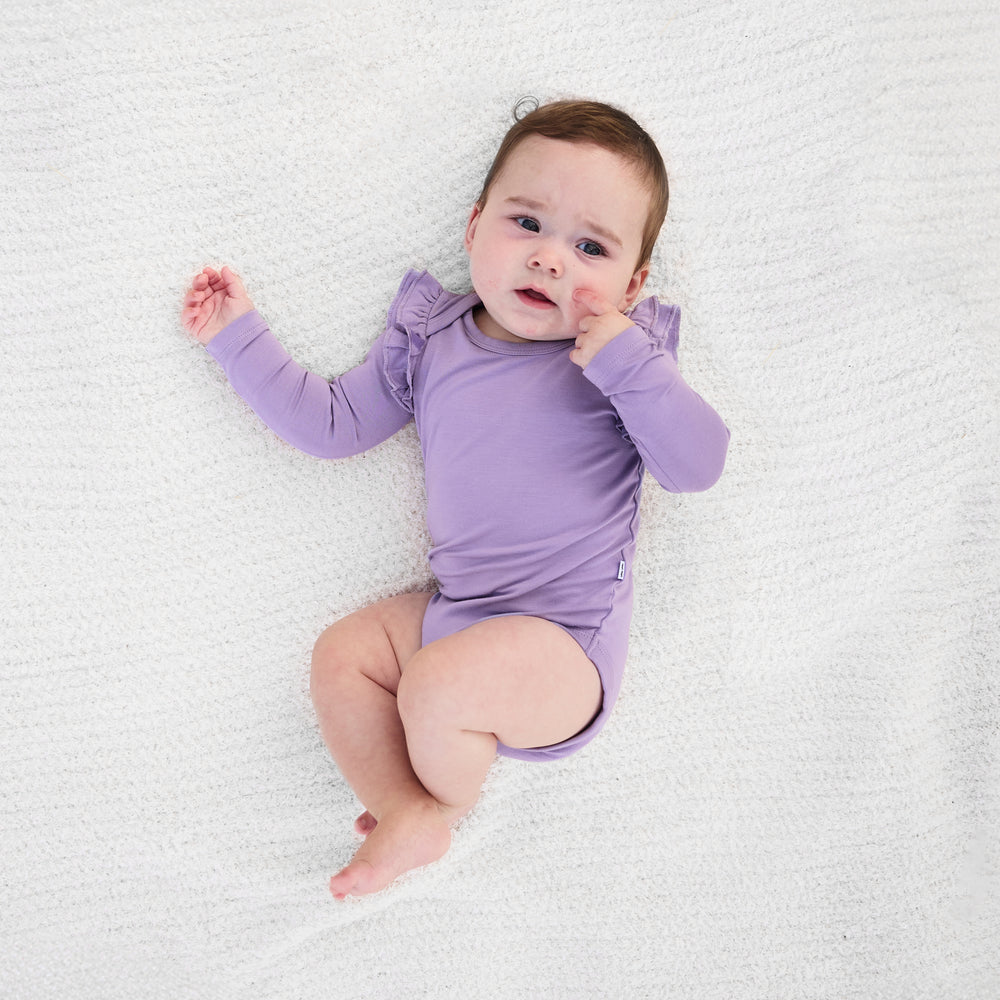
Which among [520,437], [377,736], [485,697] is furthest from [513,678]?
[520,437]

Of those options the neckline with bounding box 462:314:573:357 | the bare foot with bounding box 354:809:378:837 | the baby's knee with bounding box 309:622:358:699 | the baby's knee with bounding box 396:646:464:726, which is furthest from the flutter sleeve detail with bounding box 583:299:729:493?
the bare foot with bounding box 354:809:378:837

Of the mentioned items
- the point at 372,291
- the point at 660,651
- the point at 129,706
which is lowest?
the point at 660,651

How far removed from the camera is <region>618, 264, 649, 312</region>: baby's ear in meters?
1.19

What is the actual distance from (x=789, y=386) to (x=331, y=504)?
2.32 feet

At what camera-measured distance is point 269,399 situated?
1202 mm

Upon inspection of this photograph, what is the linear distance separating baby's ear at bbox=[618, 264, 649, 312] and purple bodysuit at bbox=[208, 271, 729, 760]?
1.0 inches

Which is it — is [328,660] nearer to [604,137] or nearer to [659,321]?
[659,321]

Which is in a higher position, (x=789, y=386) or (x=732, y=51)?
(x=732, y=51)

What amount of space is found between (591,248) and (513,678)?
0.56m

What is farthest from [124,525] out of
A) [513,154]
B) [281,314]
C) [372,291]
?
[513,154]

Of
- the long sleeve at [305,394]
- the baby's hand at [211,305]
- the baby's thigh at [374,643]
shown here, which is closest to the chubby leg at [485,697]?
the baby's thigh at [374,643]

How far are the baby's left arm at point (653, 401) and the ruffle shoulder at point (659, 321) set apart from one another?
0.09 metres

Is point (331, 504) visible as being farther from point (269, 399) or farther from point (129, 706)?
point (129, 706)

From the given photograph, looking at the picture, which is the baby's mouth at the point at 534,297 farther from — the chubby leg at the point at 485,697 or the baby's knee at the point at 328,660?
the baby's knee at the point at 328,660
